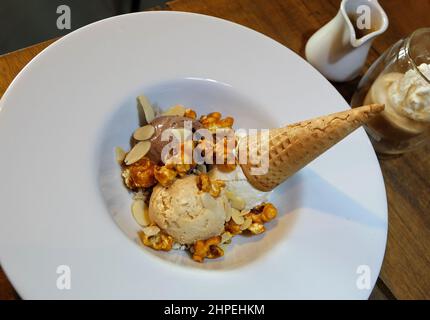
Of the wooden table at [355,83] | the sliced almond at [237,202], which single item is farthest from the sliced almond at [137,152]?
the wooden table at [355,83]

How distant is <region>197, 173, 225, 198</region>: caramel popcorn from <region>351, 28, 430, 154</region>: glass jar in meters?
0.49

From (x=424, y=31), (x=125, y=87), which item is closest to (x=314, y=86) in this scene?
(x=424, y=31)

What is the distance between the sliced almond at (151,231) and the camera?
98cm

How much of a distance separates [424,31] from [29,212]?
104cm

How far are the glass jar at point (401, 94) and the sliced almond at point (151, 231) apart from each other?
24.8 inches

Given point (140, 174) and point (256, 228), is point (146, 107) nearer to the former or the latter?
point (140, 174)

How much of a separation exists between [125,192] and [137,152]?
9cm

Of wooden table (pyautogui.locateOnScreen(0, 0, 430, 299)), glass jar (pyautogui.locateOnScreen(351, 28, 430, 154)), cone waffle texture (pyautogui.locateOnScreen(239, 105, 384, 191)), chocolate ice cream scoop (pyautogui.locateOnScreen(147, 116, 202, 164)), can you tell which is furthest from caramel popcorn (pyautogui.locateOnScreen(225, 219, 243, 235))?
glass jar (pyautogui.locateOnScreen(351, 28, 430, 154))

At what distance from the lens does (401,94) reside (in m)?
1.14

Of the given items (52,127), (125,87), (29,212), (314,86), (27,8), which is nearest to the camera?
(29,212)

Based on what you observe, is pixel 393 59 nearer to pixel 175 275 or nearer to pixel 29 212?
pixel 175 275

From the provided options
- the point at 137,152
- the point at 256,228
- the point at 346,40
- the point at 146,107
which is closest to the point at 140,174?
the point at 137,152

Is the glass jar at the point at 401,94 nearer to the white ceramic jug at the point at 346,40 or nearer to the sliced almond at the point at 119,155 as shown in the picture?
the white ceramic jug at the point at 346,40

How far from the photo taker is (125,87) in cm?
106
